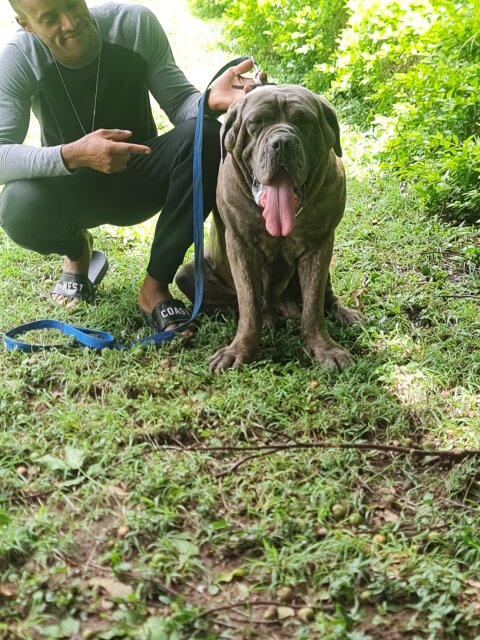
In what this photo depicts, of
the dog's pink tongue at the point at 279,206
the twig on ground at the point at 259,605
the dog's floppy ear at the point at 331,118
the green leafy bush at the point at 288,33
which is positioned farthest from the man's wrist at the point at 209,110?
the green leafy bush at the point at 288,33

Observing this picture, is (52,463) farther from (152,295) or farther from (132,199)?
(132,199)

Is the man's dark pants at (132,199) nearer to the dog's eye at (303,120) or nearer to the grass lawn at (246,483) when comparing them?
the grass lawn at (246,483)

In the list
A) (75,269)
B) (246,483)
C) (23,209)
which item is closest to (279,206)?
(246,483)

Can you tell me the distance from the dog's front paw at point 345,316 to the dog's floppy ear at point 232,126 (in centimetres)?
98

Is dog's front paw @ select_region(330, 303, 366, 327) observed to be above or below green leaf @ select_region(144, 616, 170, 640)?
above

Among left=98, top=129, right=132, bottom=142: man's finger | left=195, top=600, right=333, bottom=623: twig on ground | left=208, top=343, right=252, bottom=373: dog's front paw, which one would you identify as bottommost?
left=195, top=600, right=333, bottom=623: twig on ground

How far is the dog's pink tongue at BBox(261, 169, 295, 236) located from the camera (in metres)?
2.56

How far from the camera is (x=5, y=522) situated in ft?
6.65

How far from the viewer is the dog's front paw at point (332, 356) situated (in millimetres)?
2854

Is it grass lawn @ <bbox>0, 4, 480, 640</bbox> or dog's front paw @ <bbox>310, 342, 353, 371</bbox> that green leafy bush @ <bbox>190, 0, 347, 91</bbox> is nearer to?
grass lawn @ <bbox>0, 4, 480, 640</bbox>

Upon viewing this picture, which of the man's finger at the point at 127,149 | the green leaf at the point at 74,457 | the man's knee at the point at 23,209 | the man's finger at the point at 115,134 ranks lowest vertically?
the green leaf at the point at 74,457

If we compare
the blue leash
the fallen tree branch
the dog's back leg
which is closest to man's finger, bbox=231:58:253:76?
the blue leash

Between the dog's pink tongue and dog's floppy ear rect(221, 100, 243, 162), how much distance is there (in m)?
0.25

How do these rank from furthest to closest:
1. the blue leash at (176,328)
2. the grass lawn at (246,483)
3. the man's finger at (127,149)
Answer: the blue leash at (176,328) → the man's finger at (127,149) → the grass lawn at (246,483)
